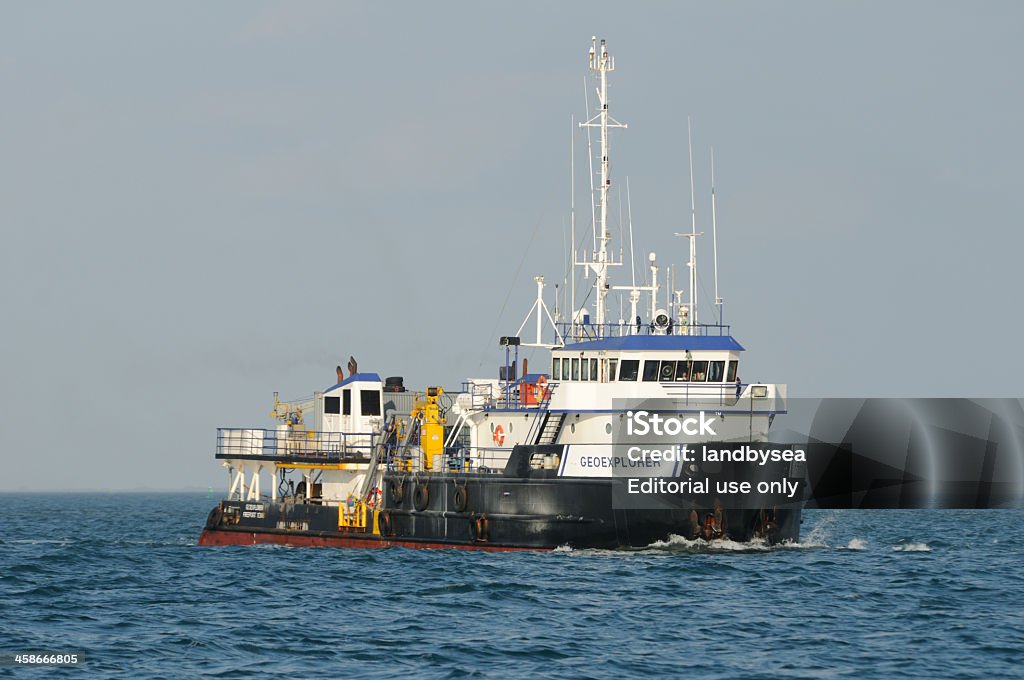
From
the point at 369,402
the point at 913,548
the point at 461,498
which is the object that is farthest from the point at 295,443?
the point at 913,548

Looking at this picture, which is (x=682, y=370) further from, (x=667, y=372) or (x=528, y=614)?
(x=528, y=614)

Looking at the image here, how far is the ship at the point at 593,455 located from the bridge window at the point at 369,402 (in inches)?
75.7

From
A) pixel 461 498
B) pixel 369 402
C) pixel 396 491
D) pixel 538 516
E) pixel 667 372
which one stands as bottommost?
pixel 538 516

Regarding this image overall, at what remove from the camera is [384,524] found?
1666 inches

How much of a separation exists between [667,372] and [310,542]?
13526mm

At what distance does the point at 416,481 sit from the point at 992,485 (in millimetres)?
Result: 15669

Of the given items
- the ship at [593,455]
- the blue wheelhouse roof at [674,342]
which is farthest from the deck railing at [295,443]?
the blue wheelhouse roof at [674,342]

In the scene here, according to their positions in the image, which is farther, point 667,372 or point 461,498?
point 461,498

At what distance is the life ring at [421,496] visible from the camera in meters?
40.7

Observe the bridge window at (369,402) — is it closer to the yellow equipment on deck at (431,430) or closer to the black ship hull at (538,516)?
the yellow equipment on deck at (431,430)

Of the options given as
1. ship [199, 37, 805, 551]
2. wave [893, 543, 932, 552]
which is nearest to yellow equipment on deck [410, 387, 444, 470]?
ship [199, 37, 805, 551]

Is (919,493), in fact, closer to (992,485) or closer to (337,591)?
(992,485)

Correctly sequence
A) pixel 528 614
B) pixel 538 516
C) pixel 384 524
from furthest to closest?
pixel 384 524, pixel 538 516, pixel 528 614

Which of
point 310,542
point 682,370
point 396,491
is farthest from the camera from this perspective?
point 310,542
